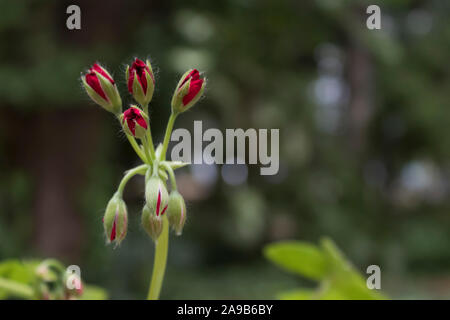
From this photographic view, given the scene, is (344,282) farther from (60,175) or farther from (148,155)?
(60,175)

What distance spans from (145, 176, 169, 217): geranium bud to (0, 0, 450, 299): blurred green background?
1617 mm

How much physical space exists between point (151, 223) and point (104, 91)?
7 cm

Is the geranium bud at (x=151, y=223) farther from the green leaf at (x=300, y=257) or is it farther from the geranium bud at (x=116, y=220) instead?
the green leaf at (x=300, y=257)

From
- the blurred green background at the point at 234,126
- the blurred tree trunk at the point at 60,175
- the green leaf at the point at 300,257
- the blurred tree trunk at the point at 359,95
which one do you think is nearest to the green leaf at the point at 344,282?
the green leaf at the point at 300,257

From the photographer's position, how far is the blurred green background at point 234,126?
9.99ft

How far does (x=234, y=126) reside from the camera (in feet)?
13.9

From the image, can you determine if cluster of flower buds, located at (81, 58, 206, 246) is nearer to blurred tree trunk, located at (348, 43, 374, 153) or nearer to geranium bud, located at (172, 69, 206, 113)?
geranium bud, located at (172, 69, 206, 113)

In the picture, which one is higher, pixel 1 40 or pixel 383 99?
pixel 383 99

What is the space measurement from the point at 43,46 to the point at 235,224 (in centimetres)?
225

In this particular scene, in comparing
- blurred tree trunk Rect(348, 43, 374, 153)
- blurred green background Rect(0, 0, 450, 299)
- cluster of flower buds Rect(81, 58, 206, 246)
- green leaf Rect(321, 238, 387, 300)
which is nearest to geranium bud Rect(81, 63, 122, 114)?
cluster of flower buds Rect(81, 58, 206, 246)

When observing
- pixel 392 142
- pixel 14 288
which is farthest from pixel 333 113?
pixel 14 288

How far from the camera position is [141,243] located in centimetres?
385

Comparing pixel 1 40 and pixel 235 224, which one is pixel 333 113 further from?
pixel 1 40

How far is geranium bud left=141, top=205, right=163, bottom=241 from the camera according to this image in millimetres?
251
